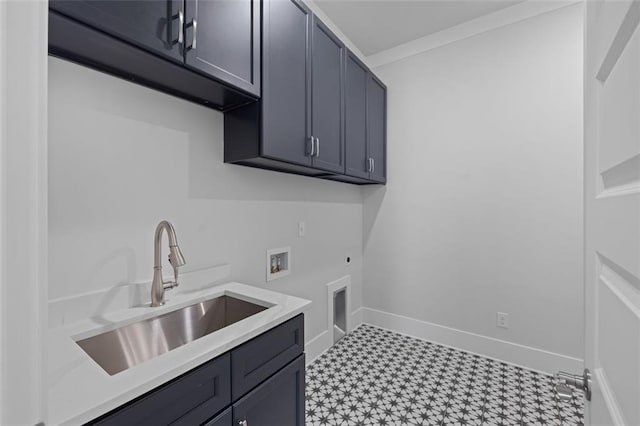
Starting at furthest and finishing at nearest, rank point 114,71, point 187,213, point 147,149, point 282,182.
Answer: point 282,182
point 187,213
point 147,149
point 114,71

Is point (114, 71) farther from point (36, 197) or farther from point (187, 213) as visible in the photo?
point (36, 197)

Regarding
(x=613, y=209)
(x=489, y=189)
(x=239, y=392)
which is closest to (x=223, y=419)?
(x=239, y=392)

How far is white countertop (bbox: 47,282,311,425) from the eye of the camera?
2.15ft

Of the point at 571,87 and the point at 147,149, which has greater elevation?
the point at 571,87

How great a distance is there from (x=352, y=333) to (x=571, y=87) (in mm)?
2635

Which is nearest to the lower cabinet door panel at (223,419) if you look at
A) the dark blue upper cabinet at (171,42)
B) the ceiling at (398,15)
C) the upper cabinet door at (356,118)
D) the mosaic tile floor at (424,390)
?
the mosaic tile floor at (424,390)

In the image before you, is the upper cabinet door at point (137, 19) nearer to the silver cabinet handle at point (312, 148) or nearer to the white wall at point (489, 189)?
the silver cabinet handle at point (312, 148)

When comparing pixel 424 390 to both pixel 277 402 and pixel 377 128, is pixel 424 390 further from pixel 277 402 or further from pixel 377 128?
pixel 377 128

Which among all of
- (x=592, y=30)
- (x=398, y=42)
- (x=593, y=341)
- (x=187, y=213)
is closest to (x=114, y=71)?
(x=187, y=213)

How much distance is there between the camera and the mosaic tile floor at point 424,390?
171 centimetres

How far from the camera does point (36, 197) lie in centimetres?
37

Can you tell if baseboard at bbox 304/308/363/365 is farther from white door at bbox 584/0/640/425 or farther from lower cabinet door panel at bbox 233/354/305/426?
white door at bbox 584/0/640/425

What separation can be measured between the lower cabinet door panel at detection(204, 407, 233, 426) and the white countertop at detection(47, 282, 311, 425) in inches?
8.0

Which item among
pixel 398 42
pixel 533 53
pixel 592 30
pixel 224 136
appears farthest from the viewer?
pixel 398 42
